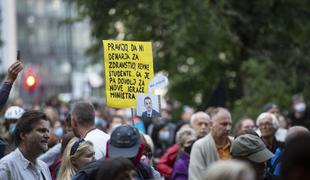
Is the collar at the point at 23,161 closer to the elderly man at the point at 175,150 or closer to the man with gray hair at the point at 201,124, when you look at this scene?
the elderly man at the point at 175,150

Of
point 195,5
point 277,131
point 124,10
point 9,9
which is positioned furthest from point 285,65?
point 9,9

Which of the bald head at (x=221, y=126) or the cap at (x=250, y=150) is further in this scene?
the bald head at (x=221, y=126)

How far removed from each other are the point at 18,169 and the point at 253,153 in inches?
75.3

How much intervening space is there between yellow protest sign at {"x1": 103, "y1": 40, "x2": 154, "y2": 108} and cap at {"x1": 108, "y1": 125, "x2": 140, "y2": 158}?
2839 mm

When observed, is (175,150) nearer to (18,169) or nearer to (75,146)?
(75,146)

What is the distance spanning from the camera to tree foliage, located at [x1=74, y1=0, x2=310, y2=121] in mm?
21875

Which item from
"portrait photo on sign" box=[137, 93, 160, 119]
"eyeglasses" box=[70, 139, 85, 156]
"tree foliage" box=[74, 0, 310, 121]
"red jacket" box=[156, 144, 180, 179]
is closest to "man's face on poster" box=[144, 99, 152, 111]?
"portrait photo on sign" box=[137, 93, 160, 119]

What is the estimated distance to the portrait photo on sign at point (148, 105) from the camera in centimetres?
970

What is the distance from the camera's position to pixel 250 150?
8.03 meters

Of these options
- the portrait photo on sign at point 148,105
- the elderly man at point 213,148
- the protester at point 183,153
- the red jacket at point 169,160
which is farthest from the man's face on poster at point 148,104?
the red jacket at point 169,160

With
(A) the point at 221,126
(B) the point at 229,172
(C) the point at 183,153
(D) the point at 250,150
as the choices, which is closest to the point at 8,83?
(D) the point at 250,150

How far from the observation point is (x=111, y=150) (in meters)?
7.23

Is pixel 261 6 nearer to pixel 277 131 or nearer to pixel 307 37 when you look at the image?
pixel 307 37

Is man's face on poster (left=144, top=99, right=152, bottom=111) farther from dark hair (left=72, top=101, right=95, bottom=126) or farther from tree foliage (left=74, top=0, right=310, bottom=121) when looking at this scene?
tree foliage (left=74, top=0, right=310, bottom=121)
